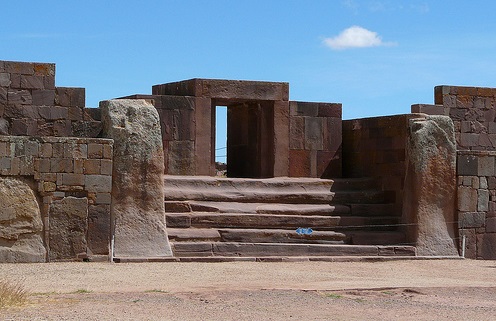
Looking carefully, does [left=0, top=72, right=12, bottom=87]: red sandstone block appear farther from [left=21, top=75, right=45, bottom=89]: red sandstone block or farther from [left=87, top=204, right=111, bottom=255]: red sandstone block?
[left=87, top=204, right=111, bottom=255]: red sandstone block

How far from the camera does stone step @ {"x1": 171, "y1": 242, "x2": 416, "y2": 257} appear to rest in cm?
1573

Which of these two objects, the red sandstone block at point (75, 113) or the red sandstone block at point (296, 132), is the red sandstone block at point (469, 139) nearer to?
the red sandstone block at point (296, 132)

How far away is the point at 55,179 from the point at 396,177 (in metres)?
6.63

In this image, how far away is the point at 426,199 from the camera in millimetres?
17688

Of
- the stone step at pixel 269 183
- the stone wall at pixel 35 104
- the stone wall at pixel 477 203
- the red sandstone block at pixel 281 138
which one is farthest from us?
the red sandstone block at pixel 281 138

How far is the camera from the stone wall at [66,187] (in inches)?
593

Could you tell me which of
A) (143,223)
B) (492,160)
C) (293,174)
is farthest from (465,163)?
(143,223)

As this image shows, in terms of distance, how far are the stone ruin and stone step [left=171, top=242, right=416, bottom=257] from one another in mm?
22

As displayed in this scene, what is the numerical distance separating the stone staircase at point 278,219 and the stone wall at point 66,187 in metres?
1.32

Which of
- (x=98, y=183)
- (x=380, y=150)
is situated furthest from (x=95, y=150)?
(x=380, y=150)

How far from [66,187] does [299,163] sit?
5752mm

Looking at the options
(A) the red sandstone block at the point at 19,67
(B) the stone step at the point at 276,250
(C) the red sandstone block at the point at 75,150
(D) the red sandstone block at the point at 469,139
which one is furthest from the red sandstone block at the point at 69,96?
(D) the red sandstone block at the point at 469,139

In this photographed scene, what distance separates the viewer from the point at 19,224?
Answer: 15.0m

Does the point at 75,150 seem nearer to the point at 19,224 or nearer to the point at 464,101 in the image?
the point at 19,224
